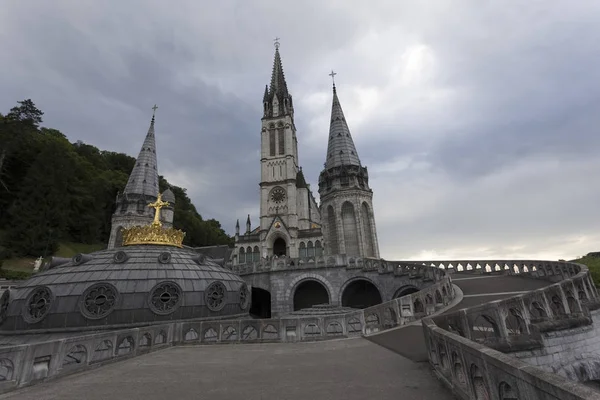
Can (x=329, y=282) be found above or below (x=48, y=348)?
above

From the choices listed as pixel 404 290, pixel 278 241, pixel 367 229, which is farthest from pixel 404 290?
pixel 278 241

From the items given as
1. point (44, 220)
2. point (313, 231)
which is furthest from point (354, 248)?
point (44, 220)

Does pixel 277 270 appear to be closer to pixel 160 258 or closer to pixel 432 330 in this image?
pixel 160 258

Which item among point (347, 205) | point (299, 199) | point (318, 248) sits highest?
point (299, 199)

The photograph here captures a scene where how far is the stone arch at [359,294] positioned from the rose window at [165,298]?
1650cm

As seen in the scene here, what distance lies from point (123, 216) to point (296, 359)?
48.0 meters

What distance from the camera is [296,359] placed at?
6.31 meters

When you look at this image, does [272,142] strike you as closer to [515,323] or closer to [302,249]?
[302,249]

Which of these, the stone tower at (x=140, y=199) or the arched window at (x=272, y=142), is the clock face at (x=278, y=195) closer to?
the arched window at (x=272, y=142)

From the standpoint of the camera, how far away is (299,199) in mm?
55344

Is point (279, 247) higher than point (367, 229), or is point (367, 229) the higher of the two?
point (279, 247)

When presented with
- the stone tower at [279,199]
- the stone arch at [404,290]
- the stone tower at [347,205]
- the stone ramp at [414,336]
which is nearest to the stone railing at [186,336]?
the stone ramp at [414,336]

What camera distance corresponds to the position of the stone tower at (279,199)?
48.4 meters

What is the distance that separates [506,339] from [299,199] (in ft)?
161
